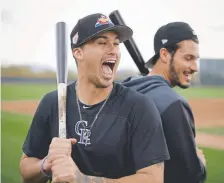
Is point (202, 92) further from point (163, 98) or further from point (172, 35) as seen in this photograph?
point (163, 98)

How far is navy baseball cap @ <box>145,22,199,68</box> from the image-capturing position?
1.33m

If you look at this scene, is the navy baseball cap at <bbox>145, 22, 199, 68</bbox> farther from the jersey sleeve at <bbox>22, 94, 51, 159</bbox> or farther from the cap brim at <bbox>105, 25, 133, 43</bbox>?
the jersey sleeve at <bbox>22, 94, 51, 159</bbox>

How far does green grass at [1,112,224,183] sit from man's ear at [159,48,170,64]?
863mm

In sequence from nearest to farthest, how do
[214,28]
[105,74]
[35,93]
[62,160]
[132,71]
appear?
[62,160] < [105,74] < [132,71] < [214,28] < [35,93]

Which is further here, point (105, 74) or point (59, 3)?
point (59, 3)

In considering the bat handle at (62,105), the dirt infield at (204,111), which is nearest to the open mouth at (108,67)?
the bat handle at (62,105)

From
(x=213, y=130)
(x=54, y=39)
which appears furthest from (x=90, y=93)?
(x=213, y=130)

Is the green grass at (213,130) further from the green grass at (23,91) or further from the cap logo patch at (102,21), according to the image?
the cap logo patch at (102,21)

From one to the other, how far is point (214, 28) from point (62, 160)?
1190 millimetres

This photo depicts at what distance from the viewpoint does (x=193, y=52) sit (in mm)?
1345

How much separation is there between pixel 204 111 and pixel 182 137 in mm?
1305

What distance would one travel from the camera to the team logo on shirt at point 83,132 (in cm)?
106

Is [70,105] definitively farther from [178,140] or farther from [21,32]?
[21,32]

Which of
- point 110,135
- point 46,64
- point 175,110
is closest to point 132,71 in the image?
point 46,64
